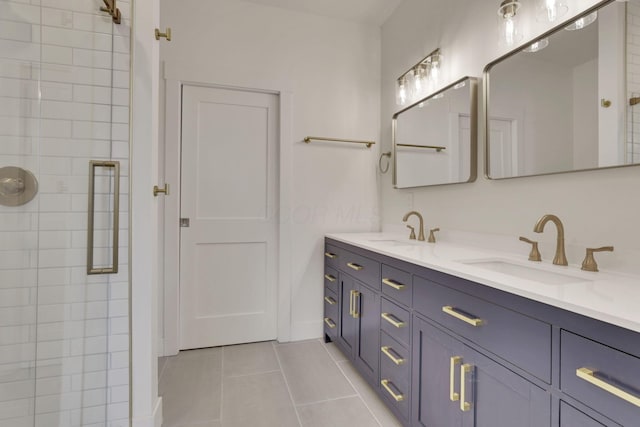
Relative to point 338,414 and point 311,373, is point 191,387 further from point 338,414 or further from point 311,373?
point 338,414

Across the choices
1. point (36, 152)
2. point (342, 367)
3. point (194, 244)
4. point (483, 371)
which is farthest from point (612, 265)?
point (194, 244)

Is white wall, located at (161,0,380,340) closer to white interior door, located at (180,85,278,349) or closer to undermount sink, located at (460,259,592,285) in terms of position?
white interior door, located at (180,85,278,349)

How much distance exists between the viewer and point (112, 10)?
1334 mm

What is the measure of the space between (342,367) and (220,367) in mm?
853

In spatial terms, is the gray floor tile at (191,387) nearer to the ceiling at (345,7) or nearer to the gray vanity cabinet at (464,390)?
the gray vanity cabinet at (464,390)

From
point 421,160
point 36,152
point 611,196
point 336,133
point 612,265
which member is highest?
point 336,133

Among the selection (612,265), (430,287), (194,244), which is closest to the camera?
(612,265)

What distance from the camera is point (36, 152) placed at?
1.19 m

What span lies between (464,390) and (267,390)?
1.23 metres

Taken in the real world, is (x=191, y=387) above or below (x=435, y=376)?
below

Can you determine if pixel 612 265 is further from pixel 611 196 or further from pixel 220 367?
pixel 220 367

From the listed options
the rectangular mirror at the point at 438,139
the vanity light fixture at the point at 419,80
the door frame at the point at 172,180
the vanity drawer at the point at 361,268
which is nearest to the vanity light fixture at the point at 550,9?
the rectangular mirror at the point at 438,139

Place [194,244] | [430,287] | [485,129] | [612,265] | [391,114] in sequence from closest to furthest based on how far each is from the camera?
[612,265]
[430,287]
[485,129]
[194,244]
[391,114]

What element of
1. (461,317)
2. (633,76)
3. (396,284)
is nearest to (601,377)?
(461,317)
